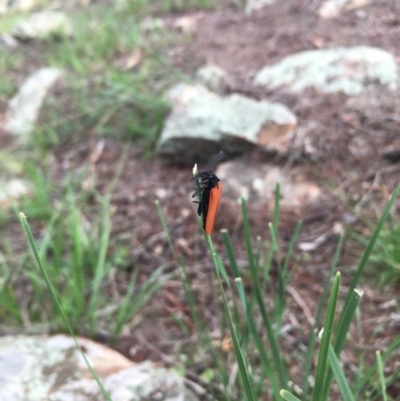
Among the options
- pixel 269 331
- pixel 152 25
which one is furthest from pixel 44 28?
pixel 269 331

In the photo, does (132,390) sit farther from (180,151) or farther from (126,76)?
(126,76)

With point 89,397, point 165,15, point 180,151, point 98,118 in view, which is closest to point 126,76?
point 98,118

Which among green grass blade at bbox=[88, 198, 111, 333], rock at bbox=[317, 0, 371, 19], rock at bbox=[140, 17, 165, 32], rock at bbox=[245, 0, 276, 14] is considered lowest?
green grass blade at bbox=[88, 198, 111, 333]

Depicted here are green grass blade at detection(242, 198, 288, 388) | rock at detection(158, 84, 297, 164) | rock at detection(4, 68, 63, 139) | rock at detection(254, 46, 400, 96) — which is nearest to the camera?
green grass blade at detection(242, 198, 288, 388)

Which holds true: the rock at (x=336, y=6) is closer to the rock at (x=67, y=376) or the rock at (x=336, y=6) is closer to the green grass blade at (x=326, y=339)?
the rock at (x=67, y=376)

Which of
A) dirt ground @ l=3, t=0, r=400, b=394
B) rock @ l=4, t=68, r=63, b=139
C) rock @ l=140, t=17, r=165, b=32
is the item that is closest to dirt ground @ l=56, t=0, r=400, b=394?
dirt ground @ l=3, t=0, r=400, b=394

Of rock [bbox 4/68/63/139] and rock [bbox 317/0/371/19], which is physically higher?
rock [bbox 317/0/371/19]

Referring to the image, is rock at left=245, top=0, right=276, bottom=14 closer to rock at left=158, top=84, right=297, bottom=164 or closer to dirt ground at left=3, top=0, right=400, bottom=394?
dirt ground at left=3, top=0, right=400, bottom=394

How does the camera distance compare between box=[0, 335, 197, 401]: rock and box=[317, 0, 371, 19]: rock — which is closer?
box=[0, 335, 197, 401]: rock
